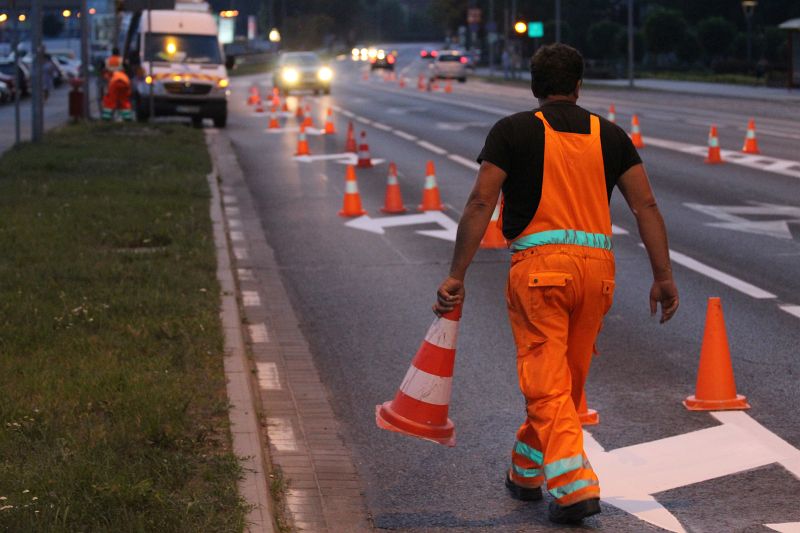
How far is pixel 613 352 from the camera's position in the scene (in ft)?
30.7

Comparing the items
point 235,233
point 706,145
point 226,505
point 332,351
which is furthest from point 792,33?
point 226,505

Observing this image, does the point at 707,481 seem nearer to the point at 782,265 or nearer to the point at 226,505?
the point at 226,505

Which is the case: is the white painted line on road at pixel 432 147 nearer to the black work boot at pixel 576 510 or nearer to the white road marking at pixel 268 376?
the white road marking at pixel 268 376

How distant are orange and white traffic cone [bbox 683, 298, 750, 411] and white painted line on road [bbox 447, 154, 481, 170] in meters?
15.6

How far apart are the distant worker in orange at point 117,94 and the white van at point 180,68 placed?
1.08ft

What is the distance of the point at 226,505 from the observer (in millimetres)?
5633

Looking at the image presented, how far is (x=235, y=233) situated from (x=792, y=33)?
144ft

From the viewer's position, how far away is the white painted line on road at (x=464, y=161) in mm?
23820

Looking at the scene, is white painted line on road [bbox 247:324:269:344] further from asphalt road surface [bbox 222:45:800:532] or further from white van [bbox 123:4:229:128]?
white van [bbox 123:4:229:128]

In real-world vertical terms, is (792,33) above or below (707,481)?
above

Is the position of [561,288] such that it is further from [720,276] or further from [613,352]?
[720,276]

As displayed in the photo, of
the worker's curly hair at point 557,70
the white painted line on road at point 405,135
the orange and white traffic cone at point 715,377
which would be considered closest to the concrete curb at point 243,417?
the worker's curly hair at point 557,70

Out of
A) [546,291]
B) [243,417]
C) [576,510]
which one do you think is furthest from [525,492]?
[243,417]

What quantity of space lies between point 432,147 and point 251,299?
675 inches
